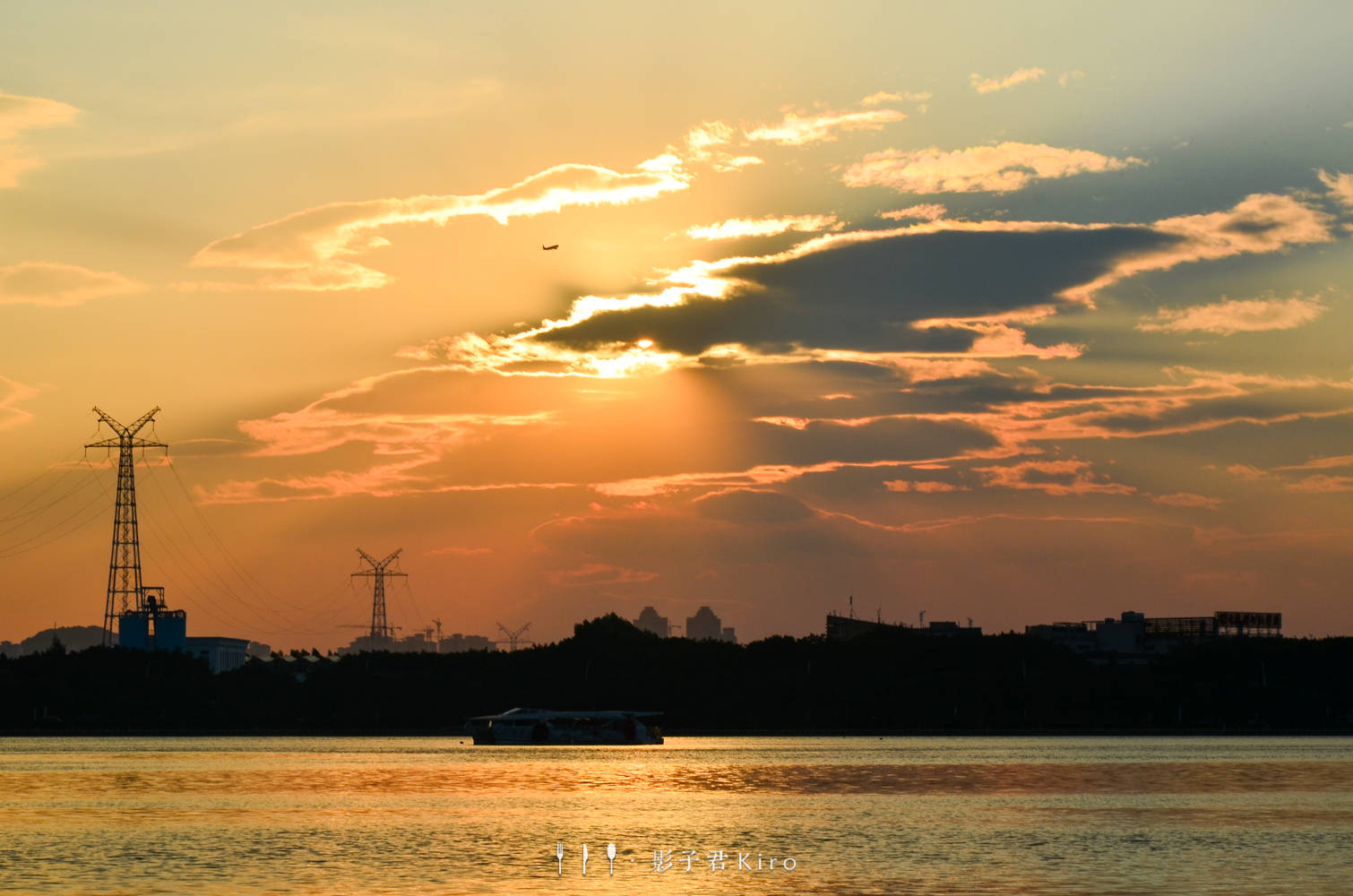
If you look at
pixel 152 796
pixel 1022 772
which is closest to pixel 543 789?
pixel 152 796

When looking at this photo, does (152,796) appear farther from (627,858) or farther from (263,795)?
(627,858)

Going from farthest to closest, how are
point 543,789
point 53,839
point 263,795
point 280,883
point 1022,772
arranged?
1. point 1022,772
2. point 543,789
3. point 263,795
4. point 53,839
5. point 280,883

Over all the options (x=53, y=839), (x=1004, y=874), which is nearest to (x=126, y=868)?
(x=53, y=839)

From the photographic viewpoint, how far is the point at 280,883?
81812 millimetres

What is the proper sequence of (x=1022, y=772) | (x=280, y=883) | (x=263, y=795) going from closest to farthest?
1. (x=280, y=883)
2. (x=263, y=795)
3. (x=1022, y=772)

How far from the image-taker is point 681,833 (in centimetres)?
10838

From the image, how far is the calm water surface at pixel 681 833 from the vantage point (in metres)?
82.4

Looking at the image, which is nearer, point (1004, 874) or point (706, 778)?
point (1004, 874)

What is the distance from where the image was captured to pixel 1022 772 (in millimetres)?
185375

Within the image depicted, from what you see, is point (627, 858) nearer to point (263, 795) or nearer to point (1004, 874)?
→ point (1004, 874)

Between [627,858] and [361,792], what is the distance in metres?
64.2

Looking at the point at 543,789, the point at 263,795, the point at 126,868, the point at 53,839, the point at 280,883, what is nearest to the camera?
the point at 280,883

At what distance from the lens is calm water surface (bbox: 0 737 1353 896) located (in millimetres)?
82375

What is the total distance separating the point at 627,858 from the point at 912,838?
21.6m
